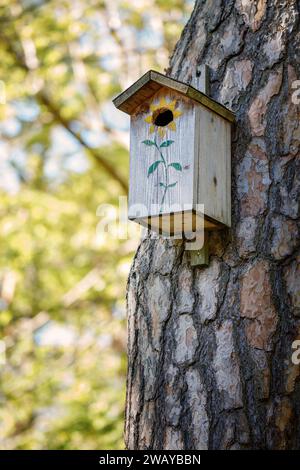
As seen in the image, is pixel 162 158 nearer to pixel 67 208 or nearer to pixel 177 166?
pixel 177 166

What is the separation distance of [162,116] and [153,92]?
0.27ft

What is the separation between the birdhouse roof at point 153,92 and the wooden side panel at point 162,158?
23 mm

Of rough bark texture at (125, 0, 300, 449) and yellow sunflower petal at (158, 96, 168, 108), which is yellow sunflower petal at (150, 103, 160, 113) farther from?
rough bark texture at (125, 0, 300, 449)

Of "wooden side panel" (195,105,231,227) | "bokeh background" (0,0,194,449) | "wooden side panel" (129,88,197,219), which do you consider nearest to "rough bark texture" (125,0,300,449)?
"wooden side panel" (195,105,231,227)

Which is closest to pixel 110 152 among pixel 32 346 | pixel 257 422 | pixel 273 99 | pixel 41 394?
pixel 32 346

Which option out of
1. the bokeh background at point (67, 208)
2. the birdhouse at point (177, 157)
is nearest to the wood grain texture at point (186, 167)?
the birdhouse at point (177, 157)

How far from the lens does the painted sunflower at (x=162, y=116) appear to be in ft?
6.06

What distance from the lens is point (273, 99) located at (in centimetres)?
190

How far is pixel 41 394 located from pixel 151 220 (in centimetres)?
374

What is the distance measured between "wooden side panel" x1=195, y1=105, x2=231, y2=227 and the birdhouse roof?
24mm

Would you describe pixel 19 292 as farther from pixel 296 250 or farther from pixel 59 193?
pixel 296 250

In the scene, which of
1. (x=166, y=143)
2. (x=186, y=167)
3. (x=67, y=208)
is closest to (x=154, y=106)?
(x=166, y=143)

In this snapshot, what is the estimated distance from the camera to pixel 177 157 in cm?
180
